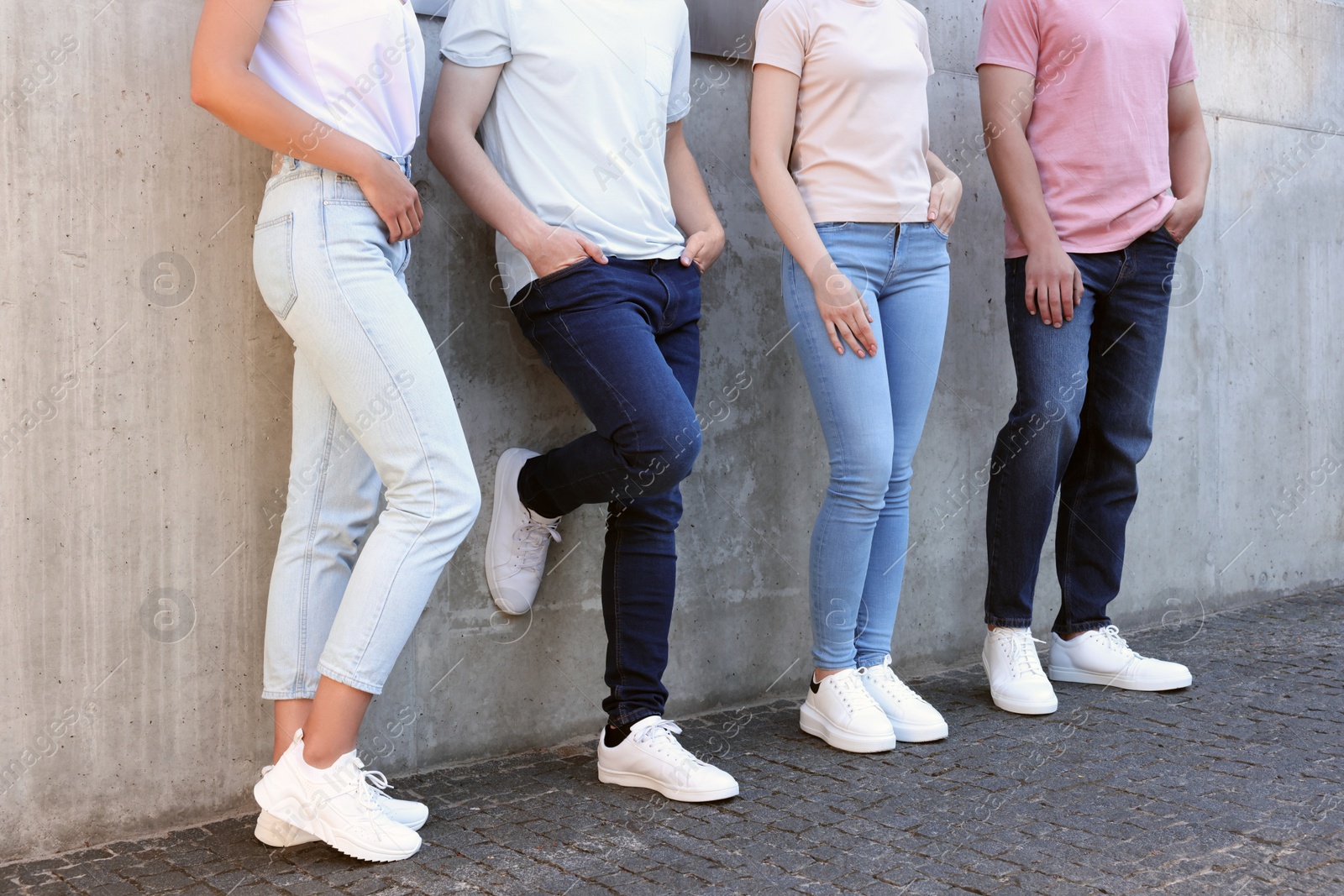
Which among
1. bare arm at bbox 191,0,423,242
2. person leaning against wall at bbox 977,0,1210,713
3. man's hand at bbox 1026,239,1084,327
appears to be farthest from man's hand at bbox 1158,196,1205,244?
bare arm at bbox 191,0,423,242

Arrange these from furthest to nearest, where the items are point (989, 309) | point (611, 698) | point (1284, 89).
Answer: point (1284, 89) → point (989, 309) → point (611, 698)

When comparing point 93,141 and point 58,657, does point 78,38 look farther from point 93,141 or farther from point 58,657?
point 58,657

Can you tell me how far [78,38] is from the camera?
7.89 feet

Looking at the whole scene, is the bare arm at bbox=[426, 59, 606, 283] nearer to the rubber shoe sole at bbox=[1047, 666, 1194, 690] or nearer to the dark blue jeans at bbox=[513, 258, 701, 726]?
the dark blue jeans at bbox=[513, 258, 701, 726]

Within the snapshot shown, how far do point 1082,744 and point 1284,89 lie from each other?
3204mm

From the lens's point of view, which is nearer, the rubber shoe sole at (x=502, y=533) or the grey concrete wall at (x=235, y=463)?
the grey concrete wall at (x=235, y=463)

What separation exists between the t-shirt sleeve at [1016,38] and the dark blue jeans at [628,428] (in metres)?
1.21

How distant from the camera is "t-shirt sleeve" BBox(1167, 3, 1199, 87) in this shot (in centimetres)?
361

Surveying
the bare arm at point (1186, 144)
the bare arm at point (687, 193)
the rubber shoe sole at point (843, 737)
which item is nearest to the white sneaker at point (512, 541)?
the bare arm at point (687, 193)

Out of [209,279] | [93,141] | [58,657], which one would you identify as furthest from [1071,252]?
[58,657]

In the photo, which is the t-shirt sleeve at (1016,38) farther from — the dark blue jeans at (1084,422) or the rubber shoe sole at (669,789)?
the rubber shoe sole at (669,789)

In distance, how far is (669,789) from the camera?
104 inches

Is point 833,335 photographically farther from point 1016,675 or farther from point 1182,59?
point 1182,59

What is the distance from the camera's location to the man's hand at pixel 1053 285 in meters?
3.32
